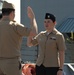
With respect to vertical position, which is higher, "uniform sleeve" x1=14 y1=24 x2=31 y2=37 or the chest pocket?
"uniform sleeve" x1=14 y1=24 x2=31 y2=37

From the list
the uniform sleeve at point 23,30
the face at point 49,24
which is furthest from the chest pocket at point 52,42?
the uniform sleeve at point 23,30

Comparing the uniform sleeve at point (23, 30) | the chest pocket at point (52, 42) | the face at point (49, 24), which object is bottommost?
the chest pocket at point (52, 42)

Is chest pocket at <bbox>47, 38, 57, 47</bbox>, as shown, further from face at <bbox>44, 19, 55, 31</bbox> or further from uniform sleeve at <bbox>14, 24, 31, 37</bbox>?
uniform sleeve at <bbox>14, 24, 31, 37</bbox>

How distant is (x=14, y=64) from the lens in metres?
5.43

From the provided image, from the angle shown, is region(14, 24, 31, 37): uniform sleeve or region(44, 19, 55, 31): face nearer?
region(14, 24, 31, 37): uniform sleeve

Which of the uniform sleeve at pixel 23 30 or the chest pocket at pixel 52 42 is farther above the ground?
the uniform sleeve at pixel 23 30

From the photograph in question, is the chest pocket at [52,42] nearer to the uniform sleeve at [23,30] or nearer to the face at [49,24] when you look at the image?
the face at [49,24]

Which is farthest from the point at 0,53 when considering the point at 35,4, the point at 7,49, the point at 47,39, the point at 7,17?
the point at 35,4

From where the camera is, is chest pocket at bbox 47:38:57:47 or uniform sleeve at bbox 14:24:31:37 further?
chest pocket at bbox 47:38:57:47

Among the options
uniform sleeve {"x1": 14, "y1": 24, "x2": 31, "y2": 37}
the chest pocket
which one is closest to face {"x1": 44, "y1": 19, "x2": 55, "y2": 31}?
the chest pocket

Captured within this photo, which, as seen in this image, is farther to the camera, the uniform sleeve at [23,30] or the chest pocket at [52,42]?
the chest pocket at [52,42]

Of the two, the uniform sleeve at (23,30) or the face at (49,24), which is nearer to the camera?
the uniform sleeve at (23,30)

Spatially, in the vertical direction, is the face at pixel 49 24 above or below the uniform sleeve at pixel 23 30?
below

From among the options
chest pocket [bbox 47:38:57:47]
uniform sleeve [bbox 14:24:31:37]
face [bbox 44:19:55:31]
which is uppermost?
uniform sleeve [bbox 14:24:31:37]
